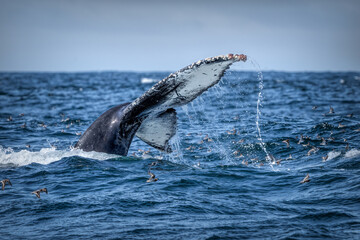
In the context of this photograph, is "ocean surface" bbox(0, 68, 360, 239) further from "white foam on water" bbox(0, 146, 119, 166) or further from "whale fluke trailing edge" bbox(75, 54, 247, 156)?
"whale fluke trailing edge" bbox(75, 54, 247, 156)


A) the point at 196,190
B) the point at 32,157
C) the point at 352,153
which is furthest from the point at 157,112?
the point at 352,153

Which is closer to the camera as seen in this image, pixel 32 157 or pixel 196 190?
pixel 196 190

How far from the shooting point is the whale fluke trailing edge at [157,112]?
18.6ft

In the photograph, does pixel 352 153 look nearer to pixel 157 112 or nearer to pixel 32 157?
pixel 157 112

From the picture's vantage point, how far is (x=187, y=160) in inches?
409

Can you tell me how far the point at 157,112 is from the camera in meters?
6.73

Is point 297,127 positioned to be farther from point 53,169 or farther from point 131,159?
point 53,169

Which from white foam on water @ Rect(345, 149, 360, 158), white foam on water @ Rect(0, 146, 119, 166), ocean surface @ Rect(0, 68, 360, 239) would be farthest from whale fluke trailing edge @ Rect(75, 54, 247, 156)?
white foam on water @ Rect(345, 149, 360, 158)

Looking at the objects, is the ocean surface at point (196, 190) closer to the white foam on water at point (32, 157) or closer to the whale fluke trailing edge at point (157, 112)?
the white foam on water at point (32, 157)

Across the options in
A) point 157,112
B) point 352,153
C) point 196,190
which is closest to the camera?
point 157,112

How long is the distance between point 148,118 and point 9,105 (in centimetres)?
2115

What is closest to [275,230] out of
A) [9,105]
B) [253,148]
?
[253,148]

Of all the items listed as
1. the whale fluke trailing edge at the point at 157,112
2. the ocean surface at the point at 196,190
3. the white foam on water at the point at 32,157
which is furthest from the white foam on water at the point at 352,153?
the white foam on water at the point at 32,157

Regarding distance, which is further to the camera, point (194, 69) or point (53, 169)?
point (53, 169)
